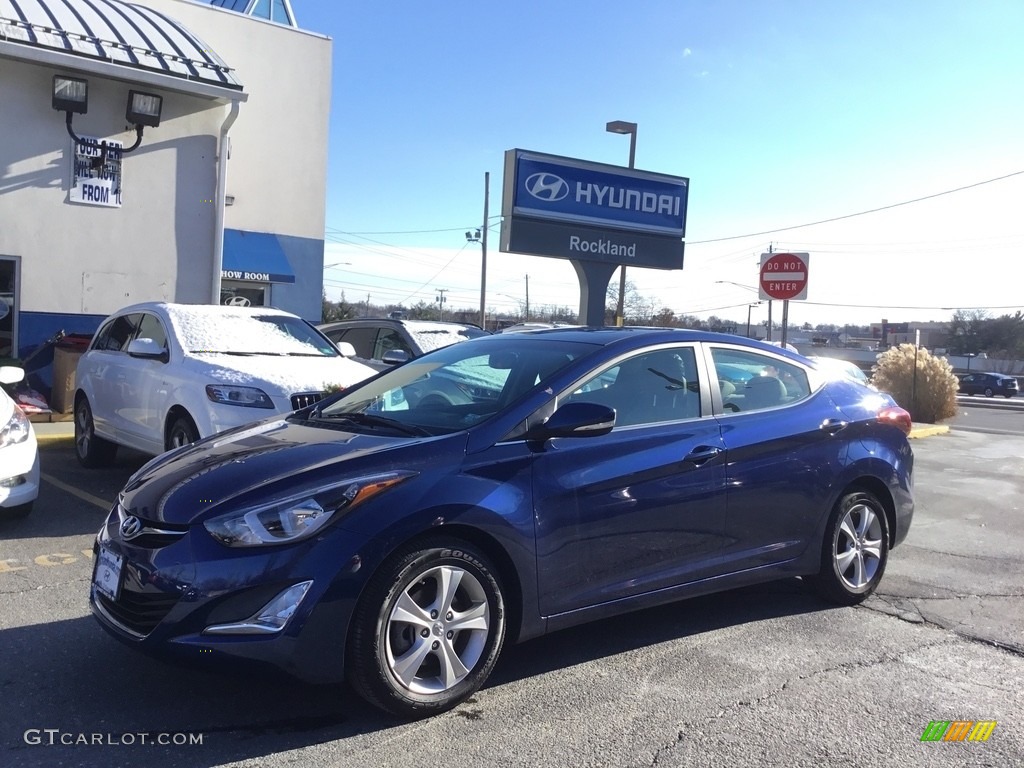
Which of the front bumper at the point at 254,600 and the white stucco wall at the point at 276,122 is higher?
the white stucco wall at the point at 276,122

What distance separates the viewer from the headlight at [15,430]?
6.23 m

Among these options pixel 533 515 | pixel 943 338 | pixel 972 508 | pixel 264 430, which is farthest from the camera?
pixel 943 338

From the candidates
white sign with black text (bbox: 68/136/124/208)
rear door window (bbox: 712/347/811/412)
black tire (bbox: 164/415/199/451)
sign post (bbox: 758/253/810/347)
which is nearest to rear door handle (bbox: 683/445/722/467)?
rear door window (bbox: 712/347/811/412)

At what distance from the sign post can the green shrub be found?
24.0 ft

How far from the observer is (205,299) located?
15.1 metres

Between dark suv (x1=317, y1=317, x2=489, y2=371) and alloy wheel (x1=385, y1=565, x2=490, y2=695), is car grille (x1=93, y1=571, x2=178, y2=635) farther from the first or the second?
dark suv (x1=317, y1=317, x2=489, y2=371)

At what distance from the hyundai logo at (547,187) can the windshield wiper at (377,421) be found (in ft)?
37.4

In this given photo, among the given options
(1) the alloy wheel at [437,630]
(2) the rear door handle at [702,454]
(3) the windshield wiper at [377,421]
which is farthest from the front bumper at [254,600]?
(2) the rear door handle at [702,454]

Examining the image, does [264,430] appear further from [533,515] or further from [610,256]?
[610,256]

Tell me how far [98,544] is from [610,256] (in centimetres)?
1343

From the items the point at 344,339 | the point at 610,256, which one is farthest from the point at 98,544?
the point at 610,256

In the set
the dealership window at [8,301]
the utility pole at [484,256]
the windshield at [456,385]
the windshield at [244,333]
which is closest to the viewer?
the windshield at [456,385]

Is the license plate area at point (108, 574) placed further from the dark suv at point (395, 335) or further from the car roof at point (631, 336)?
the dark suv at point (395, 335)

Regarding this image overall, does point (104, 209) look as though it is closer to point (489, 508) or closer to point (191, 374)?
point (191, 374)
